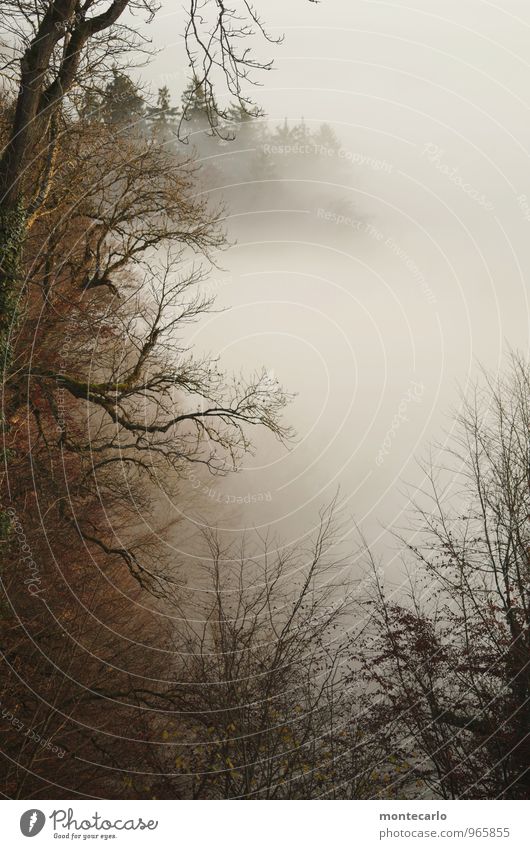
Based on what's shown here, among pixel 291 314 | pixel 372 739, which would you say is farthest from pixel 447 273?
pixel 372 739

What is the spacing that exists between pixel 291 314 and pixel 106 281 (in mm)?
43328

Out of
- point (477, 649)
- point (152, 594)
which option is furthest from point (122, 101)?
point (477, 649)

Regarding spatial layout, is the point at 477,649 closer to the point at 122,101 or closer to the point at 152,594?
the point at 152,594

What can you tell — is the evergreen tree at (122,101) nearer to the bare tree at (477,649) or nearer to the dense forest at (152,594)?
the dense forest at (152,594)

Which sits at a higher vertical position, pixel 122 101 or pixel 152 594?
pixel 122 101
